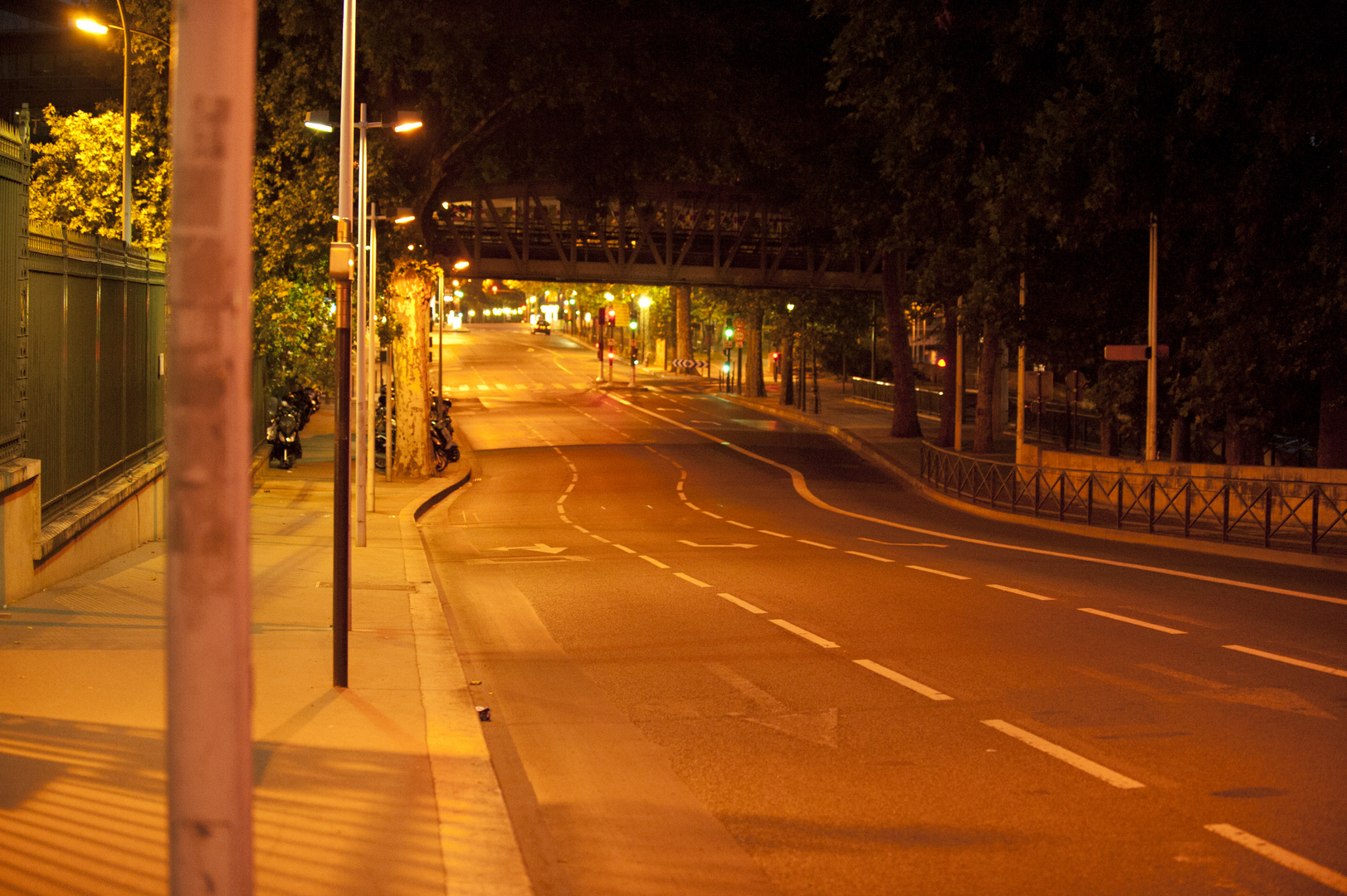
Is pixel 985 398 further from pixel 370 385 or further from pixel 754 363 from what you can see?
pixel 754 363

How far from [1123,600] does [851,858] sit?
8.42m

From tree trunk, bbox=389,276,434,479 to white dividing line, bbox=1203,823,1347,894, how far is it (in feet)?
90.4

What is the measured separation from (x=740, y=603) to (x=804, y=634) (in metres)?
1.94

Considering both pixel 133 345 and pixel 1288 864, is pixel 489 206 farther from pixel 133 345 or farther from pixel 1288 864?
pixel 1288 864

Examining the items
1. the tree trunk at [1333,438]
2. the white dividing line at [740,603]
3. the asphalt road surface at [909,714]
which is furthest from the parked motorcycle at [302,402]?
the tree trunk at [1333,438]

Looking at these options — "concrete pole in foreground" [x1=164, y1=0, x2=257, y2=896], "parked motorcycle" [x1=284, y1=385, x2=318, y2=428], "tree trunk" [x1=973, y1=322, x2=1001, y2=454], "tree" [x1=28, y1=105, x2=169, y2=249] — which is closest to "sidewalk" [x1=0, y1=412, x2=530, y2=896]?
"concrete pole in foreground" [x1=164, y1=0, x2=257, y2=896]

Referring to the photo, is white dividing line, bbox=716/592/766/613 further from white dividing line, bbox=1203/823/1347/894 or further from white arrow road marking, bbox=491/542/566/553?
white dividing line, bbox=1203/823/1347/894

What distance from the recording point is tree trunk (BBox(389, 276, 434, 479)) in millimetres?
31625

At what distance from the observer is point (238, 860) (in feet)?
9.85

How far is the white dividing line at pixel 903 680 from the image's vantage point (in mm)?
9031

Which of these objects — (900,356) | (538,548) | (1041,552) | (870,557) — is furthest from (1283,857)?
(900,356)

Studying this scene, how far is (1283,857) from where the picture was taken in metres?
5.67

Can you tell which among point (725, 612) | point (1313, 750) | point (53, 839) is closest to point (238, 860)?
point (53, 839)

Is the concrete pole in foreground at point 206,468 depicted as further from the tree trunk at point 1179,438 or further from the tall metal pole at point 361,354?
the tree trunk at point 1179,438
